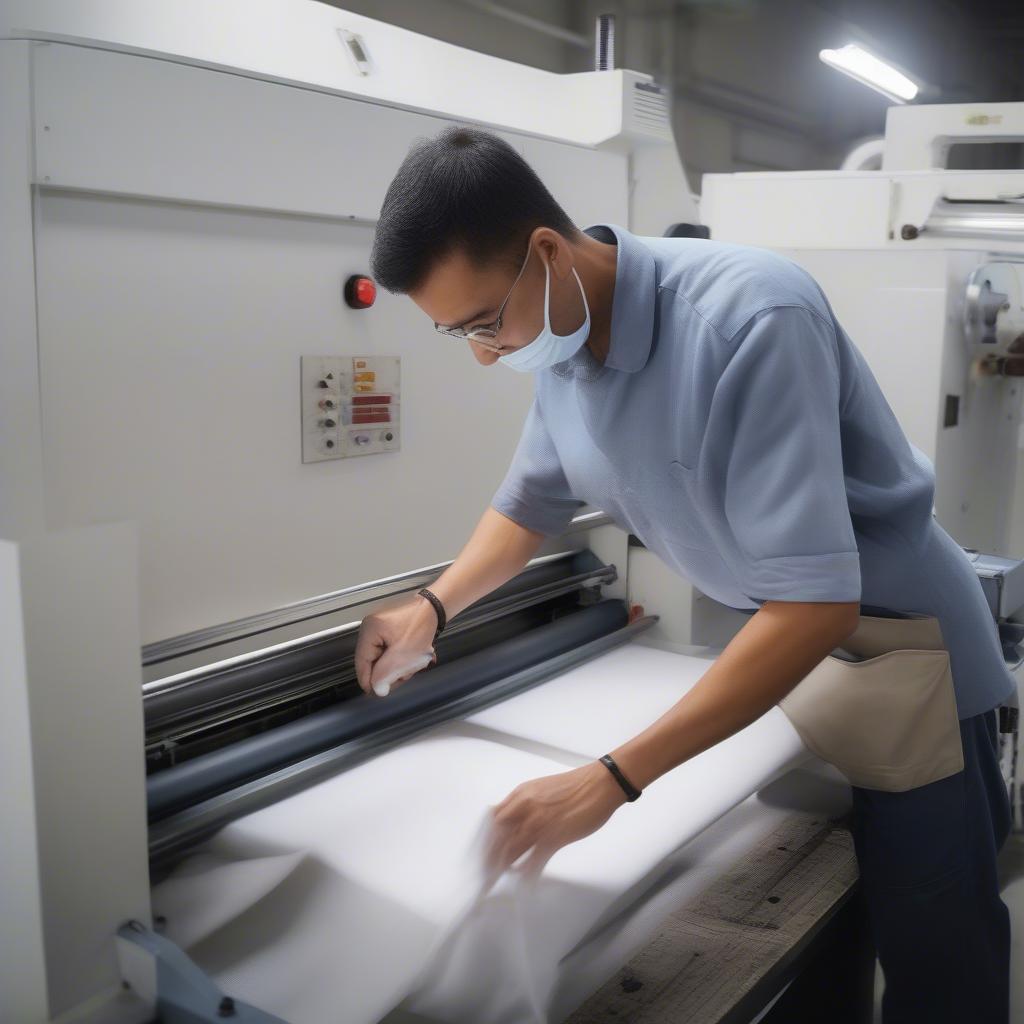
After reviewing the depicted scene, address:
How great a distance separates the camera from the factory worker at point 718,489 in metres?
1.03

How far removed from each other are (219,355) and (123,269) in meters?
0.16

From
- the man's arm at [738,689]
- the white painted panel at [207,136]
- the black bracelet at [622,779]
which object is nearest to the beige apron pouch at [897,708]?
the man's arm at [738,689]

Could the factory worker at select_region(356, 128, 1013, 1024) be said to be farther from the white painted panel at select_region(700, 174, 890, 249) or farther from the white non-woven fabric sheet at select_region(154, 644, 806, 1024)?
the white painted panel at select_region(700, 174, 890, 249)

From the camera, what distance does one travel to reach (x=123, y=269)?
118cm

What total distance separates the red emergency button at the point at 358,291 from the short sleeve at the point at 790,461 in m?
0.59

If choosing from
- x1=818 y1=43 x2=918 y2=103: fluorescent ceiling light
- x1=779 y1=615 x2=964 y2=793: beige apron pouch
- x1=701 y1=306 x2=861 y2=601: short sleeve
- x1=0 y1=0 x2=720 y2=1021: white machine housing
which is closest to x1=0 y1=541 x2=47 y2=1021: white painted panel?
x1=0 y1=0 x2=720 y2=1021: white machine housing

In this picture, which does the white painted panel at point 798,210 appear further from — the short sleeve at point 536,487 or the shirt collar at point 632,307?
the shirt collar at point 632,307

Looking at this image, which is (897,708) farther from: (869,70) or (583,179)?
(869,70)

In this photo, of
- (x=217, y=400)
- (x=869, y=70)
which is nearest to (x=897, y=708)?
(x=217, y=400)

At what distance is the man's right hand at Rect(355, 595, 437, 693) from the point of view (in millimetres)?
1443

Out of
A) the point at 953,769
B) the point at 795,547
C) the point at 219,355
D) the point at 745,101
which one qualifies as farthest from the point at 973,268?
the point at 745,101

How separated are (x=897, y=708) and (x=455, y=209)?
79 cm

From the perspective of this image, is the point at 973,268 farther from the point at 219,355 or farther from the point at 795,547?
the point at 219,355

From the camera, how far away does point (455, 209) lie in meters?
1.03
